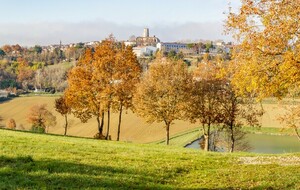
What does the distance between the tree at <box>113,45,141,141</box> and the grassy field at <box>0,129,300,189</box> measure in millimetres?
27824

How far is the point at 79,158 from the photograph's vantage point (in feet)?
62.0

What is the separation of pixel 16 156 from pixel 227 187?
9.91 metres

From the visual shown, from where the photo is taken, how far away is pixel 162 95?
48000 mm

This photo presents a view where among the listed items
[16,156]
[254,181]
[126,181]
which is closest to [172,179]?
[126,181]

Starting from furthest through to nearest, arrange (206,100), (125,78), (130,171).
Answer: (206,100), (125,78), (130,171)

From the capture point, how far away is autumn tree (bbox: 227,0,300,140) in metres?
20.3

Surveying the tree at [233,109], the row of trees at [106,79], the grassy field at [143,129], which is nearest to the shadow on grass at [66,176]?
the row of trees at [106,79]

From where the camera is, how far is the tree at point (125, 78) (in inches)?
1935

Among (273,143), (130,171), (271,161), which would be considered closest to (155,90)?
(271,161)

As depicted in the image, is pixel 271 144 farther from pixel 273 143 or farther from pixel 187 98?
pixel 187 98

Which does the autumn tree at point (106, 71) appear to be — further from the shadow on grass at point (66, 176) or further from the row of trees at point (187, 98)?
the shadow on grass at point (66, 176)

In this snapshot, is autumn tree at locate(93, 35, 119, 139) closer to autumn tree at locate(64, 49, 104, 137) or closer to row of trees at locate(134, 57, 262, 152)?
autumn tree at locate(64, 49, 104, 137)

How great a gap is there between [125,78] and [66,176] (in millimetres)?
34793

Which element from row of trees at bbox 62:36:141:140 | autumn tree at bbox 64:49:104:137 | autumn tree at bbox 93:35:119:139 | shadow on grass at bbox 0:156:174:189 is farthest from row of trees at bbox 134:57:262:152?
shadow on grass at bbox 0:156:174:189
